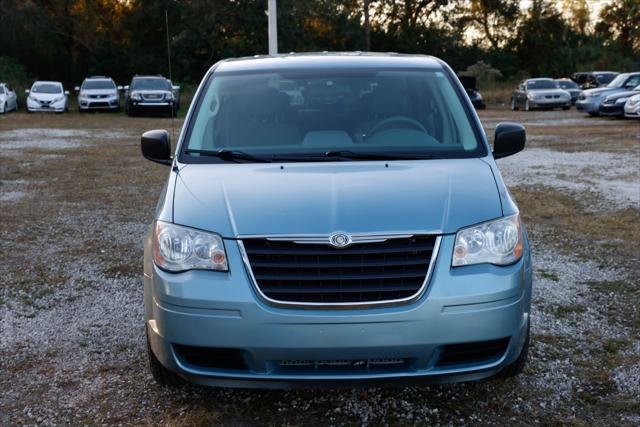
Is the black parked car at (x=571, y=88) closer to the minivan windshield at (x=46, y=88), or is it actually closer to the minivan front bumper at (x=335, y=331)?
the minivan windshield at (x=46, y=88)

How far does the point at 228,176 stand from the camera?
12.4 ft

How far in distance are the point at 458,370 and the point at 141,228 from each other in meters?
5.44

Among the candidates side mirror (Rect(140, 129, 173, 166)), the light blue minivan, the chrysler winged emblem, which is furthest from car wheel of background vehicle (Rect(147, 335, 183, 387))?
side mirror (Rect(140, 129, 173, 166))

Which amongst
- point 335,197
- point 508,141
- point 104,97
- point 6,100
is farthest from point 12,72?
point 335,197

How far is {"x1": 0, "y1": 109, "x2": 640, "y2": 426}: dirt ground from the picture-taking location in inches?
140

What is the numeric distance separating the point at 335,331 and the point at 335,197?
66cm

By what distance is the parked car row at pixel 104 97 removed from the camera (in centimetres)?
2978

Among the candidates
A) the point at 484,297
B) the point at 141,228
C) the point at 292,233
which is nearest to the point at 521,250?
the point at 484,297

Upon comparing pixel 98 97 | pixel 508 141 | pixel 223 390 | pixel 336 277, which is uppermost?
pixel 508 141

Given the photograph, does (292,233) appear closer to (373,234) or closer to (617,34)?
(373,234)

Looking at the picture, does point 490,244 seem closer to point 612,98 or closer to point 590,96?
point 612,98

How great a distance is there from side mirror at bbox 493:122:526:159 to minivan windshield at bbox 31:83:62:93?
30.9m

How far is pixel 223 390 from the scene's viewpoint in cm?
377

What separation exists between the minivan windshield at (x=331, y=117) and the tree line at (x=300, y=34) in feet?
102
